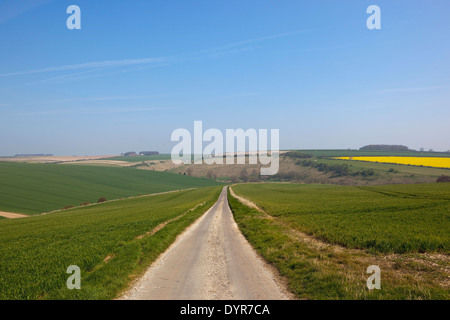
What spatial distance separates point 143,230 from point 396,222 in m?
20.7

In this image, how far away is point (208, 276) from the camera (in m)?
11.9

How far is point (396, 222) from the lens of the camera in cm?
2153

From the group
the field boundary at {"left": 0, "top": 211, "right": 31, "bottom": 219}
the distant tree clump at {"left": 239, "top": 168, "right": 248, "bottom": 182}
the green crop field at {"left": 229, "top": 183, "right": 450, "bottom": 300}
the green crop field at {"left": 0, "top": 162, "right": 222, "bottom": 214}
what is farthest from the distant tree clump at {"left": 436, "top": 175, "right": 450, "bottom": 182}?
the field boundary at {"left": 0, "top": 211, "right": 31, "bottom": 219}

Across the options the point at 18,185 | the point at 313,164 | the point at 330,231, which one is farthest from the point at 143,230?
the point at 313,164

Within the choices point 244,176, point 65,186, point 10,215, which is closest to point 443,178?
point 244,176

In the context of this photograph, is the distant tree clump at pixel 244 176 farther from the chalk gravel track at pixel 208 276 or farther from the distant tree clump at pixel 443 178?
the chalk gravel track at pixel 208 276

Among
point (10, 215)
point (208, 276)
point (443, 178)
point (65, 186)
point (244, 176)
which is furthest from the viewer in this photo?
point (244, 176)

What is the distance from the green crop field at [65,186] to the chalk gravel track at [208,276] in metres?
60.9

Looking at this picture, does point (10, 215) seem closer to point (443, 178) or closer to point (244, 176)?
point (443, 178)

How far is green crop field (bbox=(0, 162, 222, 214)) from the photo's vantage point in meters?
68.1

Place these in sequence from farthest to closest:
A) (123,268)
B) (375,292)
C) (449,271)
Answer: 1. (123,268)
2. (449,271)
3. (375,292)

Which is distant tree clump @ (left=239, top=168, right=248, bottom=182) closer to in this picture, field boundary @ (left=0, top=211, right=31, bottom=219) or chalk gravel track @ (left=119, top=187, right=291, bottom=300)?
field boundary @ (left=0, top=211, right=31, bottom=219)

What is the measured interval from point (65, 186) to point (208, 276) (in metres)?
96.9
